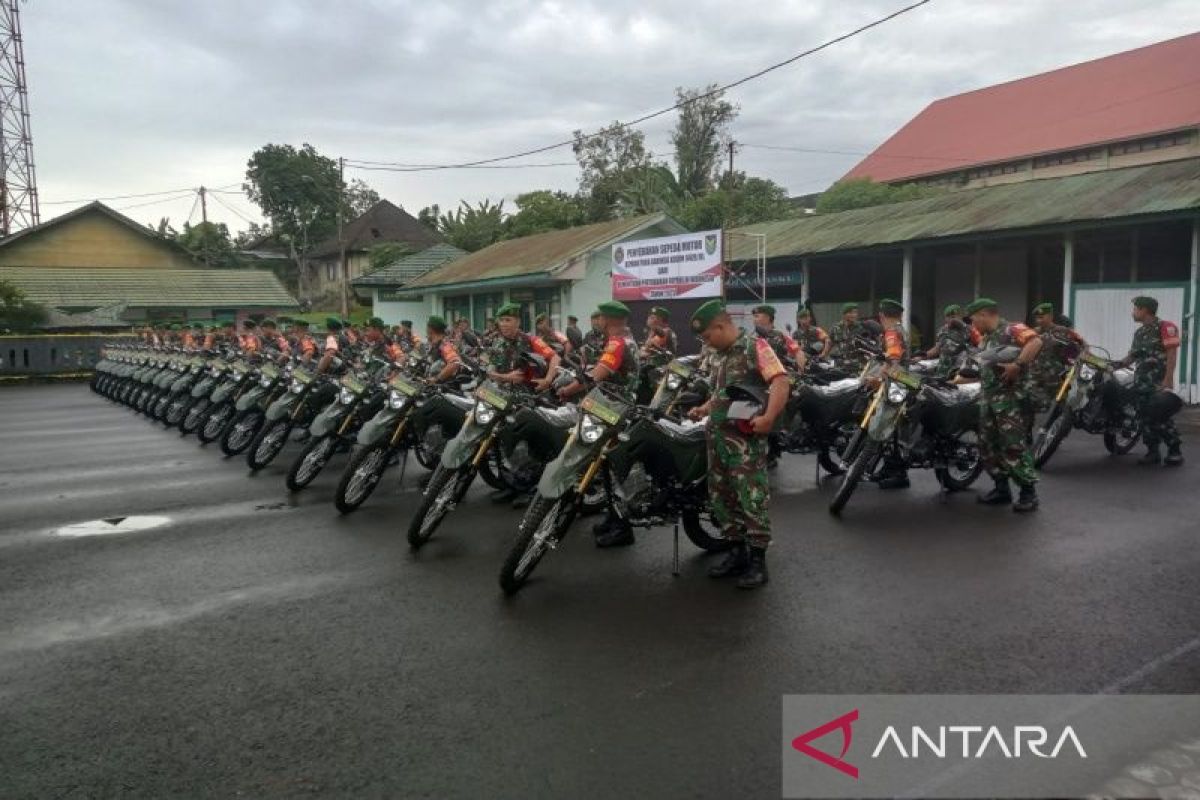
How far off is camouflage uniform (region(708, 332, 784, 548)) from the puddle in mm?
4687

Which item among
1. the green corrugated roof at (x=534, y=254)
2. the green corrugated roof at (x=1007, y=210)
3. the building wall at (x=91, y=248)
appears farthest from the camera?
the building wall at (x=91, y=248)

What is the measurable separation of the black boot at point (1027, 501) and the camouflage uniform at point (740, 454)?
2.87 m

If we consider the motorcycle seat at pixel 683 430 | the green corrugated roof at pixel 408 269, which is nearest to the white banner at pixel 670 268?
the motorcycle seat at pixel 683 430

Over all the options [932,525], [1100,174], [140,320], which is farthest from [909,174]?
[932,525]

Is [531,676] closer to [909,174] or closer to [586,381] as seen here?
[586,381]

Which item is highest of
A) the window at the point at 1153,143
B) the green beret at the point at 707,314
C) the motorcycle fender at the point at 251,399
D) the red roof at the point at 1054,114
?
the red roof at the point at 1054,114

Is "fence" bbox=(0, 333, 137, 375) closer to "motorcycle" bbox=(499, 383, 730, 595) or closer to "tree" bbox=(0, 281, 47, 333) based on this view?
"tree" bbox=(0, 281, 47, 333)

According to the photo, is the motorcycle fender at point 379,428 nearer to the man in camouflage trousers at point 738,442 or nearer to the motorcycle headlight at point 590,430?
the motorcycle headlight at point 590,430

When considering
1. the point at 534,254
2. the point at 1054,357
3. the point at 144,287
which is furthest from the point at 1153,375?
the point at 144,287

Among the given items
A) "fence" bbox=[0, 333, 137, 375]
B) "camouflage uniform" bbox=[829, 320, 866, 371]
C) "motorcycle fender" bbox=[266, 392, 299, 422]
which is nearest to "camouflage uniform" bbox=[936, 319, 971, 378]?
"camouflage uniform" bbox=[829, 320, 866, 371]

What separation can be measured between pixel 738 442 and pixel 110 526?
5.24 metres

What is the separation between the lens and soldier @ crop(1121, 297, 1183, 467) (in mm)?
8789

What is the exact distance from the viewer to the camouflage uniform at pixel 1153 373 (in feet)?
28.8

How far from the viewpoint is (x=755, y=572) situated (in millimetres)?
5160
